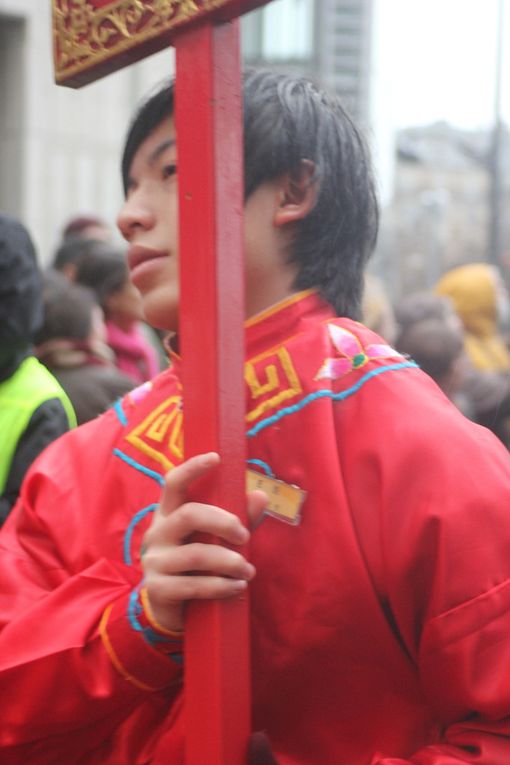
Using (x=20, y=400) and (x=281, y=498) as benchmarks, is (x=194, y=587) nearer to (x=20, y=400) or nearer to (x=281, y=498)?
(x=281, y=498)

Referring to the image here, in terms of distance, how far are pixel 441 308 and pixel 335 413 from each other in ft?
7.62

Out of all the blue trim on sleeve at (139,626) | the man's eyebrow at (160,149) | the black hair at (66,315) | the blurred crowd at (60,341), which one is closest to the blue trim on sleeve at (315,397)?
the blue trim on sleeve at (139,626)

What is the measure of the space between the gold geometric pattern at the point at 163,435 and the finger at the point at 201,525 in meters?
0.26

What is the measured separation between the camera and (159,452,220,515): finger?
1212 millimetres

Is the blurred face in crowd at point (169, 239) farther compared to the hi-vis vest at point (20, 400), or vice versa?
the hi-vis vest at point (20, 400)

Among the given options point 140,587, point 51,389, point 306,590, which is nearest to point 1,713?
point 140,587

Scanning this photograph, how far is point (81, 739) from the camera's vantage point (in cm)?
148

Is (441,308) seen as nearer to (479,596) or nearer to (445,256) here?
(479,596)

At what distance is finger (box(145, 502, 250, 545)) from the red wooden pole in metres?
0.02

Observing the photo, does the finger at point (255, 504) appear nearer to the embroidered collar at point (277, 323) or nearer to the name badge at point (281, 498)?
the name badge at point (281, 498)

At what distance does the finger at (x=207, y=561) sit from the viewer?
1211 mm

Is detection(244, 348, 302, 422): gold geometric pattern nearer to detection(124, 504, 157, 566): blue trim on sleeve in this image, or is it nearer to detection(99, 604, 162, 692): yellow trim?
detection(124, 504, 157, 566): blue trim on sleeve

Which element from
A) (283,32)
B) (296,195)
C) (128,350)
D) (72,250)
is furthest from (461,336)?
(283,32)

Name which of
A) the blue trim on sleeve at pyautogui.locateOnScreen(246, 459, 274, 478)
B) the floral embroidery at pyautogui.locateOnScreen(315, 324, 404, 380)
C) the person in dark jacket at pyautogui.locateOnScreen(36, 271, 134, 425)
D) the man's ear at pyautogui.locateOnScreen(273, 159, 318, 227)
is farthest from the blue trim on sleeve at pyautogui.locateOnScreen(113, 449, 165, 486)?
the person in dark jacket at pyautogui.locateOnScreen(36, 271, 134, 425)
